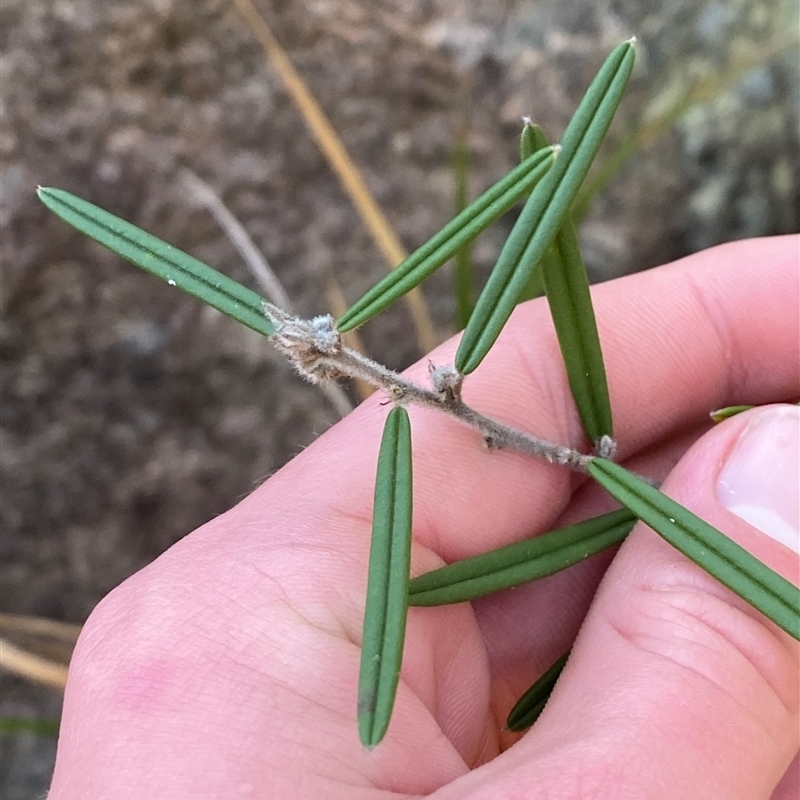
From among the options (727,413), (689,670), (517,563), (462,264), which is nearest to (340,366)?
(517,563)

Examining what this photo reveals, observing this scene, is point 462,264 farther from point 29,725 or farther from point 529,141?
point 29,725

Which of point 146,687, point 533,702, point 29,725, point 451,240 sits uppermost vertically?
point 451,240

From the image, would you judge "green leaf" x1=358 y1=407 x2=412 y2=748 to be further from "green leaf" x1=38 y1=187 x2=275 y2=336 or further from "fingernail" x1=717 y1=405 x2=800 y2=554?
"fingernail" x1=717 y1=405 x2=800 y2=554

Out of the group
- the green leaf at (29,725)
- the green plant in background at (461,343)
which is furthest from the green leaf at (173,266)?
the green leaf at (29,725)

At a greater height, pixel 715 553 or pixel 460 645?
pixel 715 553

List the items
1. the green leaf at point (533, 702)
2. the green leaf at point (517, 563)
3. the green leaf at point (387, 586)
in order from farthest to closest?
1. the green leaf at point (533, 702)
2. the green leaf at point (517, 563)
3. the green leaf at point (387, 586)

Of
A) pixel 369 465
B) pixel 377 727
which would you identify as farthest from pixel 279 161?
pixel 377 727

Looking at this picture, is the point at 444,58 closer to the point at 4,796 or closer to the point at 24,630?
the point at 24,630

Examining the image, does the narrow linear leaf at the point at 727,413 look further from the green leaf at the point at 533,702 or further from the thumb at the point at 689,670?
the green leaf at the point at 533,702
